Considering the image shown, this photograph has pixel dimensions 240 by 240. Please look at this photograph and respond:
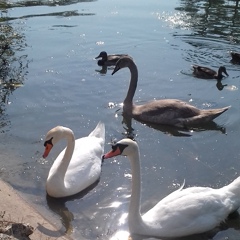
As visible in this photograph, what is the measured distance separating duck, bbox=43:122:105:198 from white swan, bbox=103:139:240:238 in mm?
1325

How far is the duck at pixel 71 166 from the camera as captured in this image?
8.18 metres

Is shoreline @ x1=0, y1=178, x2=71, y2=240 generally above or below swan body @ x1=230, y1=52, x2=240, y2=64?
above

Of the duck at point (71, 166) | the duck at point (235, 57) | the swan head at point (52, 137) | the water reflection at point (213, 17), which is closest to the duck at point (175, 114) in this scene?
the duck at point (71, 166)

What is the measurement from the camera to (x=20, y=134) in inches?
415

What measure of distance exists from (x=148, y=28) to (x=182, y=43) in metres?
2.49

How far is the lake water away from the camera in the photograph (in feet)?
27.5

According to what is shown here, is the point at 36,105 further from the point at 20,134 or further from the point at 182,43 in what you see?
the point at 182,43

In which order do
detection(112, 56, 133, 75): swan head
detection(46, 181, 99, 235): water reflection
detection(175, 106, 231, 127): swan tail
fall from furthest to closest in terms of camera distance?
detection(112, 56, 133, 75): swan head
detection(175, 106, 231, 127): swan tail
detection(46, 181, 99, 235): water reflection

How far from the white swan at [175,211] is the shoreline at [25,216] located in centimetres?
104

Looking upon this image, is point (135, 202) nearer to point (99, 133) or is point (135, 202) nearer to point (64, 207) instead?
point (64, 207)

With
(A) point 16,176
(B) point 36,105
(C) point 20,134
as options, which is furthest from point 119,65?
(A) point 16,176

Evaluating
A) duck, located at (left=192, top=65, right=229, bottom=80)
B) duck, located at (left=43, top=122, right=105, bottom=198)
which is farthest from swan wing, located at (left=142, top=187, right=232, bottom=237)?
duck, located at (left=192, top=65, right=229, bottom=80)

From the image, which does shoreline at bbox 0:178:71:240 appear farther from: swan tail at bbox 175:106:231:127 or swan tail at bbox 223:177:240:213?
swan tail at bbox 175:106:231:127

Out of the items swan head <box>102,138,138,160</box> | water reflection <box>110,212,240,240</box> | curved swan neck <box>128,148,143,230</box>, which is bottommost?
water reflection <box>110,212,240,240</box>
